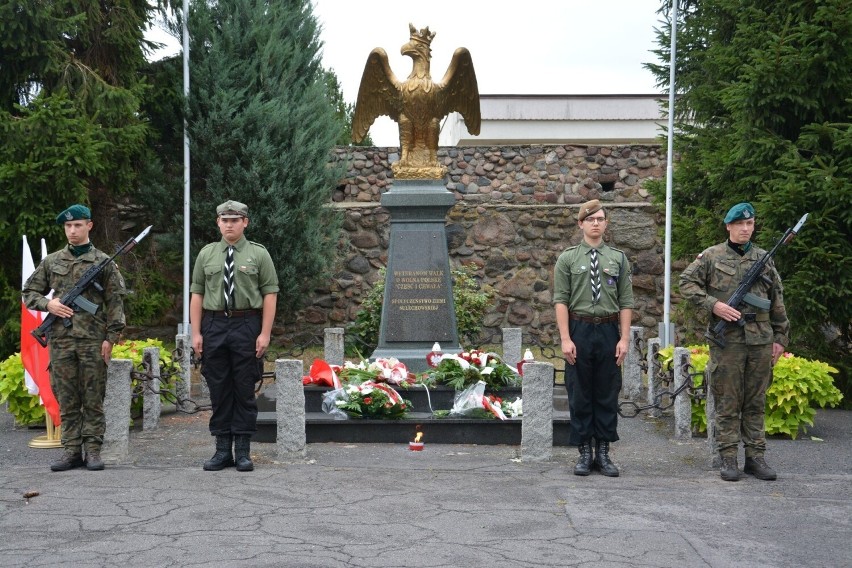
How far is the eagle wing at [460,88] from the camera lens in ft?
36.8

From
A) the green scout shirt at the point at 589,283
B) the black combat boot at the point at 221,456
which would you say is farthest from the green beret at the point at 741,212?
the black combat boot at the point at 221,456

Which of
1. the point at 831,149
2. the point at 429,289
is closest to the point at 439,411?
the point at 429,289

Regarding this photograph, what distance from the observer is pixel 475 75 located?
448 inches

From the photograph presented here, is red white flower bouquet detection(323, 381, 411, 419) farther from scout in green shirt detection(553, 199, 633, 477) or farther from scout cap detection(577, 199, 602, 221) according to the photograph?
scout cap detection(577, 199, 602, 221)

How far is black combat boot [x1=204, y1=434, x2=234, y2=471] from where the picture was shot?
7.42m

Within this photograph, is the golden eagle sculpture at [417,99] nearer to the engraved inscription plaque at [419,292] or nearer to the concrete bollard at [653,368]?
the engraved inscription plaque at [419,292]

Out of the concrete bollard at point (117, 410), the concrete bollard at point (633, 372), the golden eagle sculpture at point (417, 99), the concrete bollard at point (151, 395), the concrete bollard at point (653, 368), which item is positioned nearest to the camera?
the concrete bollard at point (117, 410)

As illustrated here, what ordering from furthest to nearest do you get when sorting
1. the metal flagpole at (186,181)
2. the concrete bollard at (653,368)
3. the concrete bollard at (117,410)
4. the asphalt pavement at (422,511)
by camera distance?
1. the metal flagpole at (186,181)
2. the concrete bollard at (653,368)
3. the concrete bollard at (117,410)
4. the asphalt pavement at (422,511)

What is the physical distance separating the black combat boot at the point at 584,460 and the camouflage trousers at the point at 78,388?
3489 millimetres

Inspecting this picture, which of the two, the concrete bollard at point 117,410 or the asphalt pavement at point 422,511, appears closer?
the asphalt pavement at point 422,511

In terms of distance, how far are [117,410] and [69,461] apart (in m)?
0.55

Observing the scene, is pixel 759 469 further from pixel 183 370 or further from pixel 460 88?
pixel 183 370

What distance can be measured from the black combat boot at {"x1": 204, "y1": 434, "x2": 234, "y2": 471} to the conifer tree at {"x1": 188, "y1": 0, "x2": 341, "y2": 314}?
6.83m

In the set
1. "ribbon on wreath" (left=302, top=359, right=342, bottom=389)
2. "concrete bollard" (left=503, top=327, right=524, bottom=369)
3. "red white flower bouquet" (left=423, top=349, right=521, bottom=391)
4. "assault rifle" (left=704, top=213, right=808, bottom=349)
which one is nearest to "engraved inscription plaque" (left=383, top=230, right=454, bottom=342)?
"red white flower bouquet" (left=423, top=349, right=521, bottom=391)
